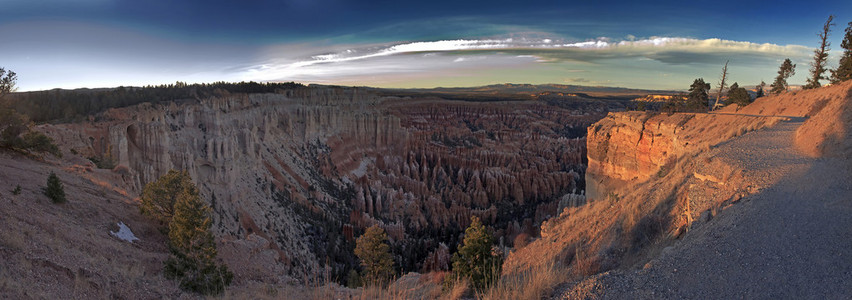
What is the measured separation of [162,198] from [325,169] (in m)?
30.4

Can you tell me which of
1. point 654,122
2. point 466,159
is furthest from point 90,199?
point 466,159

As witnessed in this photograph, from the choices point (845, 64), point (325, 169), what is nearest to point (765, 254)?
point (845, 64)

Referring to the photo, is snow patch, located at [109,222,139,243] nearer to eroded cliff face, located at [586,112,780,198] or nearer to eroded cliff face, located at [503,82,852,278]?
eroded cliff face, located at [503,82,852,278]

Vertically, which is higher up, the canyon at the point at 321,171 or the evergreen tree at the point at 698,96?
the evergreen tree at the point at 698,96

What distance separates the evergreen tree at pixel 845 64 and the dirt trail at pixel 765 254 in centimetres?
2398

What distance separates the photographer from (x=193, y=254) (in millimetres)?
8789

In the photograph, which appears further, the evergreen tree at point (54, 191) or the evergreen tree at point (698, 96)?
the evergreen tree at point (698, 96)

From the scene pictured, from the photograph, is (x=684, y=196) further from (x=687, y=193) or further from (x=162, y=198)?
(x=162, y=198)

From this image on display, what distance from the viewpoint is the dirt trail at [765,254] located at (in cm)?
406

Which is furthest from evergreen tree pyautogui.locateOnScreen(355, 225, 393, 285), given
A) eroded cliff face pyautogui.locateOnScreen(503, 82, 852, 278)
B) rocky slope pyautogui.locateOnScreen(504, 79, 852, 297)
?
rocky slope pyautogui.locateOnScreen(504, 79, 852, 297)

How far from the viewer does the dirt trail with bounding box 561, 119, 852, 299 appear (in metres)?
4.06

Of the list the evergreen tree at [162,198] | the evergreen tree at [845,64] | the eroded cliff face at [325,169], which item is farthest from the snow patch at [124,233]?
the evergreen tree at [845,64]

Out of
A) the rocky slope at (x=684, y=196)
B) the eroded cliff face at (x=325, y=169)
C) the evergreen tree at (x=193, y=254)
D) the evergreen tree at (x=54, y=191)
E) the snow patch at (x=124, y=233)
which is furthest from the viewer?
the eroded cliff face at (x=325, y=169)

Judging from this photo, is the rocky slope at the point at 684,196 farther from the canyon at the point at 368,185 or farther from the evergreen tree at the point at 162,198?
the evergreen tree at the point at 162,198
